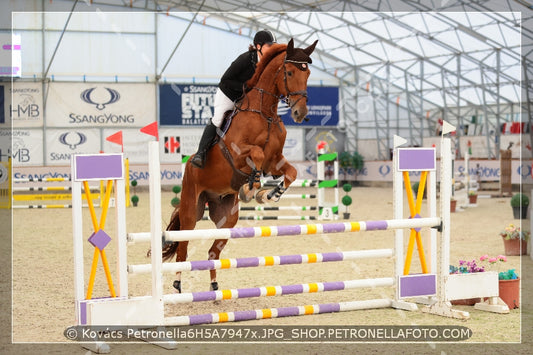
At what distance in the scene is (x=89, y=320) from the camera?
3.20 m

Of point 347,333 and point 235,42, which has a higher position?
point 235,42

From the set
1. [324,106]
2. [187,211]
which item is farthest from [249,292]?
[324,106]

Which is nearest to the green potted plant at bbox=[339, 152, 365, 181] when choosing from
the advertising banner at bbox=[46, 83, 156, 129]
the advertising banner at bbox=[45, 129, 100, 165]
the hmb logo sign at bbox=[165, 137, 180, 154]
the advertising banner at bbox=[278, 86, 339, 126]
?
the advertising banner at bbox=[278, 86, 339, 126]

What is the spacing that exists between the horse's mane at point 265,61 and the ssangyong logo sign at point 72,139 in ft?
58.8

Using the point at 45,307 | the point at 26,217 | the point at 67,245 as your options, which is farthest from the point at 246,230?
the point at 26,217

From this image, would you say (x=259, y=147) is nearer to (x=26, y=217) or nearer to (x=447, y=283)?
(x=447, y=283)

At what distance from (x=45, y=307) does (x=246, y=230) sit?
1.65m

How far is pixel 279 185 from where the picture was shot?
3.98m

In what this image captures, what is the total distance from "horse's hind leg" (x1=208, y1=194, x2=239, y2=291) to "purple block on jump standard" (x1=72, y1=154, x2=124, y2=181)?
124cm

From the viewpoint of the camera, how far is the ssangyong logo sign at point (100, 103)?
21125mm

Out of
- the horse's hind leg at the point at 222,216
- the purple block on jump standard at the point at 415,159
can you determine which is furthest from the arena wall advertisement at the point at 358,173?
the horse's hind leg at the point at 222,216

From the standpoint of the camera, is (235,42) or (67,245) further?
(235,42)

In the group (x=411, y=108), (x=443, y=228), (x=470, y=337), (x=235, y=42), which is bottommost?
(x=470, y=337)

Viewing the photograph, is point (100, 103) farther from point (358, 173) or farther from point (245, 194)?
point (245, 194)
